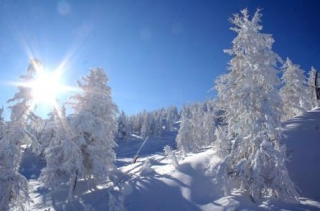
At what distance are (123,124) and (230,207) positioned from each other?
100.0 metres

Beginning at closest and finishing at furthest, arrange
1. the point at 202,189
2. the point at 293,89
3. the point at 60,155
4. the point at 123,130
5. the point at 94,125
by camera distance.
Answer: the point at 202,189
the point at 60,155
the point at 94,125
the point at 293,89
the point at 123,130

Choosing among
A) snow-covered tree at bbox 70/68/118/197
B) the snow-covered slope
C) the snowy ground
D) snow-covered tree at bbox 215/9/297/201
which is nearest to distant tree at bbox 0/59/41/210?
the snowy ground

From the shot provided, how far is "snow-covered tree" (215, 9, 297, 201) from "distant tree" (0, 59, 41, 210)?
12.3 metres

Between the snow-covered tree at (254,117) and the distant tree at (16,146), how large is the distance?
12.3 metres

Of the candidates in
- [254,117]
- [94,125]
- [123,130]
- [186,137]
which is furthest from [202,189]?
[123,130]

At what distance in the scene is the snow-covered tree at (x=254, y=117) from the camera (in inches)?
589

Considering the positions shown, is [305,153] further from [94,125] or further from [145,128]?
[145,128]

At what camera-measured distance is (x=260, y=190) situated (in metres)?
15.4

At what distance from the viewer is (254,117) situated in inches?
634

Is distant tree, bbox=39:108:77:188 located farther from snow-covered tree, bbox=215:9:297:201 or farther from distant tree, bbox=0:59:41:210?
snow-covered tree, bbox=215:9:297:201

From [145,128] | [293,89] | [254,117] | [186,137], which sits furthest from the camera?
[145,128]

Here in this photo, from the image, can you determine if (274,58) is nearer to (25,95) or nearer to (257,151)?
(257,151)

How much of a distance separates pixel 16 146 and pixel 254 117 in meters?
14.9

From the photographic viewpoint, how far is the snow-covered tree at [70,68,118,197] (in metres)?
23.8
